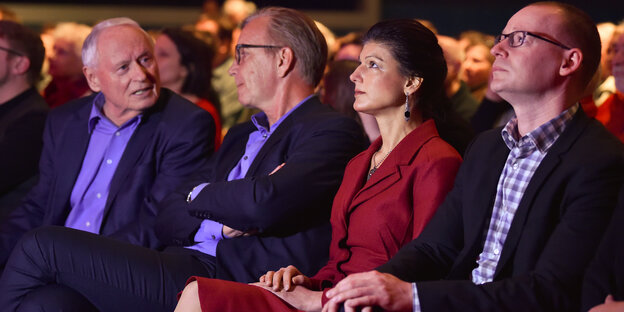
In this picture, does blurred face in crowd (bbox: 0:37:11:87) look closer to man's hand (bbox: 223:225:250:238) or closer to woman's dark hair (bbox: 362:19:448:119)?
man's hand (bbox: 223:225:250:238)

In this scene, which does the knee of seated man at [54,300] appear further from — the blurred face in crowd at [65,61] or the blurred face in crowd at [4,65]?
the blurred face in crowd at [65,61]

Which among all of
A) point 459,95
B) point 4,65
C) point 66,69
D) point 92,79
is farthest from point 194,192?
point 66,69

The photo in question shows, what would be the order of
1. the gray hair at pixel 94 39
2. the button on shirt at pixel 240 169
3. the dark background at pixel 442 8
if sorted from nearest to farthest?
the button on shirt at pixel 240 169 → the gray hair at pixel 94 39 → the dark background at pixel 442 8

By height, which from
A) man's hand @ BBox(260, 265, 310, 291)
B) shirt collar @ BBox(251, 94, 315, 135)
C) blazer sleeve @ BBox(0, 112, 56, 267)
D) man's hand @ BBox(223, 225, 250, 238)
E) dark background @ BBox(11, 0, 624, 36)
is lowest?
dark background @ BBox(11, 0, 624, 36)

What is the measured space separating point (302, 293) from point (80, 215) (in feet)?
4.43

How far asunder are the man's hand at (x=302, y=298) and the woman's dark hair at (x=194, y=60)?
8.73 feet

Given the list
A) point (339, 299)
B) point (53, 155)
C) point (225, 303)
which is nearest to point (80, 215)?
point (53, 155)

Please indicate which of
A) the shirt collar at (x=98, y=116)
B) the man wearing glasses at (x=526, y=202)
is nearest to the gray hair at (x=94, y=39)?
the shirt collar at (x=98, y=116)

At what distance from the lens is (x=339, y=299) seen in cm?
191

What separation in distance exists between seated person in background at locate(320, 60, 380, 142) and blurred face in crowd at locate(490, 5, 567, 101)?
4.68 ft

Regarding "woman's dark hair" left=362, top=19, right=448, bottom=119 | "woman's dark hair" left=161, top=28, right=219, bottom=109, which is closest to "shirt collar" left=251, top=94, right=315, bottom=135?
"woman's dark hair" left=362, top=19, right=448, bottom=119

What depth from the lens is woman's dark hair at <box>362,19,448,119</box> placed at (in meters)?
2.50

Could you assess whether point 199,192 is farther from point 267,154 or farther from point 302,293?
point 302,293

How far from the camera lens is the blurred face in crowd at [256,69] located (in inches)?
119
